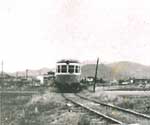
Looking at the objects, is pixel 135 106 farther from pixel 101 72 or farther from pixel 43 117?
pixel 101 72

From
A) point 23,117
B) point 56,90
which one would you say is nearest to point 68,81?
point 56,90

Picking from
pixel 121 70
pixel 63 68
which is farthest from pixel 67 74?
pixel 121 70

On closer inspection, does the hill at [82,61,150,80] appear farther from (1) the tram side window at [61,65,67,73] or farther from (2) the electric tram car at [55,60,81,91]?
(1) the tram side window at [61,65,67,73]

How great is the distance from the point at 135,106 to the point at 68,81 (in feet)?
53.4

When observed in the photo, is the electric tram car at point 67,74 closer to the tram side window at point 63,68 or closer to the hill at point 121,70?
the tram side window at point 63,68

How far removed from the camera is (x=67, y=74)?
37.3 metres

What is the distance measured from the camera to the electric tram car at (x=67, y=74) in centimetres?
3716

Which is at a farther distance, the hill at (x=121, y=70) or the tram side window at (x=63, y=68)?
the hill at (x=121, y=70)

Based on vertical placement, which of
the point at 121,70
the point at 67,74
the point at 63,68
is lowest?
the point at 67,74

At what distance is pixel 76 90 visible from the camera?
39.2 metres

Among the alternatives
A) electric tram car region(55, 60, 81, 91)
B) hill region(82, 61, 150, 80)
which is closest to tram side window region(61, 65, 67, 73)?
electric tram car region(55, 60, 81, 91)

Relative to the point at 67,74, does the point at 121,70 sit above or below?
above

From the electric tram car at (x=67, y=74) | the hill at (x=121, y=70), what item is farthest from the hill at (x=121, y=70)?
the electric tram car at (x=67, y=74)

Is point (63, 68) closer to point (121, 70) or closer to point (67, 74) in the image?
point (67, 74)
